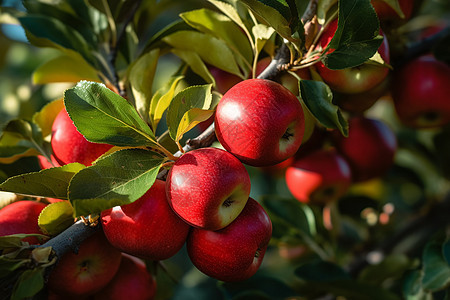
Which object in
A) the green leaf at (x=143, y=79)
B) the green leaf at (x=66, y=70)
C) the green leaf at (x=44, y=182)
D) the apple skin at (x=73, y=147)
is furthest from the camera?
the green leaf at (x=66, y=70)

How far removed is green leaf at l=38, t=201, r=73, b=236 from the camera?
725 mm

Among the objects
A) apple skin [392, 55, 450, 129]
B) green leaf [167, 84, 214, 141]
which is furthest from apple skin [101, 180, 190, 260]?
apple skin [392, 55, 450, 129]

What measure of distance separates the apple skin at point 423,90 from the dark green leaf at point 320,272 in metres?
0.49

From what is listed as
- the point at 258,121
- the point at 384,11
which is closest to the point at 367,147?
the point at 384,11

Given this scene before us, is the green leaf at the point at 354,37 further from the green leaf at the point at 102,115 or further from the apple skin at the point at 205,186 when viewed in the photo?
the green leaf at the point at 102,115

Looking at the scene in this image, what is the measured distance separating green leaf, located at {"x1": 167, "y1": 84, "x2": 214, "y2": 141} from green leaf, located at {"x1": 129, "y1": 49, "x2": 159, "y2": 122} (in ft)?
0.64

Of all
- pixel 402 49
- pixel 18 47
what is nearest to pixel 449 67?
pixel 402 49

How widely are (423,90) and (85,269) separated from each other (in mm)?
950

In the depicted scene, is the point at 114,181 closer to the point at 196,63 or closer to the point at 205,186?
the point at 205,186

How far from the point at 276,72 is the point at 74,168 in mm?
418

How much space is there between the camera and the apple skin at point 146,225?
711 millimetres

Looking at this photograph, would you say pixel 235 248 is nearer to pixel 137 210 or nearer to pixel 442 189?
pixel 137 210

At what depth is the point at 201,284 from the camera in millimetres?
1657

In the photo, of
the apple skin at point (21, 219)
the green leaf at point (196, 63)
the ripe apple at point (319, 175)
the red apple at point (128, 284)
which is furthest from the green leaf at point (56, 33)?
the ripe apple at point (319, 175)
